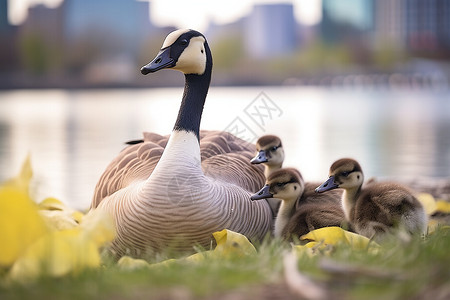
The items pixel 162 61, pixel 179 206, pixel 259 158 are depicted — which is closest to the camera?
pixel 179 206

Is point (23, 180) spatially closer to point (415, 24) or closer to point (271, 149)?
point (271, 149)

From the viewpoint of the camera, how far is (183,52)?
4.14 meters

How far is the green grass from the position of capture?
6.93 feet

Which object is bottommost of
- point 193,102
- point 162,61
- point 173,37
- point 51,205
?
point 51,205

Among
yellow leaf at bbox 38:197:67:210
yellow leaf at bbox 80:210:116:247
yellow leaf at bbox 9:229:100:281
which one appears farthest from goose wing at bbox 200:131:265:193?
yellow leaf at bbox 9:229:100:281

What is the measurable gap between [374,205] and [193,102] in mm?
1273

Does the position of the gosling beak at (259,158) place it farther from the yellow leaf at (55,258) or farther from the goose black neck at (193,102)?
the yellow leaf at (55,258)

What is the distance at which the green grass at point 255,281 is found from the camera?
2.11 metres

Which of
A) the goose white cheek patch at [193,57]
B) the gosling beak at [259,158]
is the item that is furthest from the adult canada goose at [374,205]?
the goose white cheek patch at [193,57]

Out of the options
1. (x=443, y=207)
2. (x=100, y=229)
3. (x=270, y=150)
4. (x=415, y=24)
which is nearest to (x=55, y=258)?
(x=100, y=229)

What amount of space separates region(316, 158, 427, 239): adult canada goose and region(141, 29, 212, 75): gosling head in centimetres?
108

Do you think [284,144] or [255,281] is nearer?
[255,281]

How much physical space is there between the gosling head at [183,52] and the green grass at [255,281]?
181cm

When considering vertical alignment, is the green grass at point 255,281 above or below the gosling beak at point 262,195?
above
